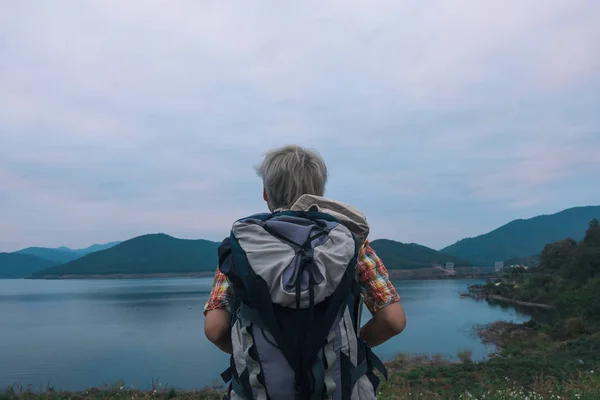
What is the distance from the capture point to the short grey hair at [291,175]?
1560mm

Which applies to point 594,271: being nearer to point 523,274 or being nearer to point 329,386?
point 523,274

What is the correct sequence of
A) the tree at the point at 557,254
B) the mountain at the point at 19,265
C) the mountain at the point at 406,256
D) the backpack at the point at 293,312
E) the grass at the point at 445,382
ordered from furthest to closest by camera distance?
the mountain at the point at 19,265 → the mountain at the point at 406,256 → the tree at the point at 557,254 → the grass at the point at 445,382 → the backpack at the point at 293,312

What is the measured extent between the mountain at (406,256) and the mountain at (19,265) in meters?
117

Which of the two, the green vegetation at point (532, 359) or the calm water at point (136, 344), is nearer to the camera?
the green vegetation at point (532, 359)

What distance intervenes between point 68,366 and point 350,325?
20.2m

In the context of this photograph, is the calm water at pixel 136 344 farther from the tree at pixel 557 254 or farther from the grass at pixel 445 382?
the tree at pixel 557 254

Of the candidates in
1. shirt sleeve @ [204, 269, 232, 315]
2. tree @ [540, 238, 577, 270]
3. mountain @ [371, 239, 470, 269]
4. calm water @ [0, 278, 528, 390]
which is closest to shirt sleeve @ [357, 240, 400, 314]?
shirt sleeve @ [204, 269, 232, 315]

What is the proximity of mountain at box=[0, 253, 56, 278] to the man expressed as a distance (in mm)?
182671

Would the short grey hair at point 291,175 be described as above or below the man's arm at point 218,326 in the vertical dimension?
above

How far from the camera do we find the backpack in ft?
4.13

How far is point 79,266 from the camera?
126 metres

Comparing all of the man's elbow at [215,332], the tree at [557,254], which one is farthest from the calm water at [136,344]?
the man's elbow at [215,332]

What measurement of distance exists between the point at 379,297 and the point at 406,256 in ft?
380

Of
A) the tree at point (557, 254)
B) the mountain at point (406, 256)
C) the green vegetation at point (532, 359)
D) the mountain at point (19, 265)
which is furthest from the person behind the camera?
the mountain at point (19, 265)
